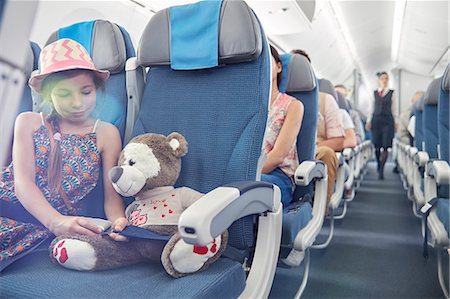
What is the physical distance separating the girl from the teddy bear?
3.6 inches

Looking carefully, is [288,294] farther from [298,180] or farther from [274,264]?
[274,264]

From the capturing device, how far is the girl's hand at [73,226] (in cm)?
127

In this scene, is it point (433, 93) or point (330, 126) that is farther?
point (330, 126)

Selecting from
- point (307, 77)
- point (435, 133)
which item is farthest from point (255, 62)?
point (435, 133)

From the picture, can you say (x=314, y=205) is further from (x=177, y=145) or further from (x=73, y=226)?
(x=73, y=226)

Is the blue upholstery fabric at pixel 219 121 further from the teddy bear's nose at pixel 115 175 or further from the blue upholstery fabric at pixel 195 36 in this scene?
the teddy bear's nose at pixel 115 175

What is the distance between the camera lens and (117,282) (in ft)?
3.51

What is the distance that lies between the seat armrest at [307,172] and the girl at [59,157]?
85cm

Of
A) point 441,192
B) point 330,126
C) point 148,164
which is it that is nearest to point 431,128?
point 330,126

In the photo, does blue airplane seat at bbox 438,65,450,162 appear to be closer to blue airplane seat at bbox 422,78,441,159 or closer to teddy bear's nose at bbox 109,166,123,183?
blue airplane seat at bbox 422,78,441,159

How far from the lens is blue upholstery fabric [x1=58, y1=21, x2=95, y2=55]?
1811 millimetres

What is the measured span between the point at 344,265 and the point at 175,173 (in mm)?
1796

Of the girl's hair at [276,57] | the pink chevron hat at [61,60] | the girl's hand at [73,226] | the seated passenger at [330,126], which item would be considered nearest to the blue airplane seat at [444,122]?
the girl's hair at [276,57]

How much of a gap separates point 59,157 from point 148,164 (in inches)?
14.6
